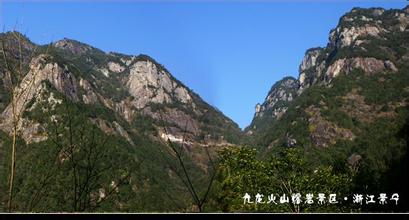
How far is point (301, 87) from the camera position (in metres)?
161

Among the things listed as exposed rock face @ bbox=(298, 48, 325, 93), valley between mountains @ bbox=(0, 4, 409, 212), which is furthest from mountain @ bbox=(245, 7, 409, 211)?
exposed rock face @ bbox=(298, 48, 325, 93)

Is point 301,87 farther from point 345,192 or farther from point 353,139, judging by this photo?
point 345,192

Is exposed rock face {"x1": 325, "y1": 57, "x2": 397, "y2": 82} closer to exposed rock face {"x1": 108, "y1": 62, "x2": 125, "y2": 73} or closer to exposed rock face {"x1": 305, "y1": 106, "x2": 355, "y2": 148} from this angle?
exposed rock face {"x1": 305, "y1": 106, "x2": 355, "y2": 148}

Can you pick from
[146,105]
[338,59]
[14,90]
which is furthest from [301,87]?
[14,90]

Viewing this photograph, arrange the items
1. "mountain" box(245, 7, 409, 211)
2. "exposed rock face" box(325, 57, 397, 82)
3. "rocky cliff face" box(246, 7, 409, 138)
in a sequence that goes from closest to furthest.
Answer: "mountain" box(245, 7, 409, 211) → "exposed rock face" box(325, 57, 397, 82) → "rocky cliff face" box(246, 7, 409, 138)

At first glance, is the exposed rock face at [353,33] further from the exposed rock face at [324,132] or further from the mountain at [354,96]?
the exposed rock face at [324,132]

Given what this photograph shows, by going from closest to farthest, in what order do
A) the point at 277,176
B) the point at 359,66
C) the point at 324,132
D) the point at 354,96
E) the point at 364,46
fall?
1. the point at 277,176
2. the point at 324,132
3. the point at 354,96
4. the point at 359,66
5. the point at 364,46

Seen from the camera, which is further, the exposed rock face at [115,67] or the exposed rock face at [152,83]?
the exposed rock face at [115,67]

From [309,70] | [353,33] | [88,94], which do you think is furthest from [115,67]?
[353,33]

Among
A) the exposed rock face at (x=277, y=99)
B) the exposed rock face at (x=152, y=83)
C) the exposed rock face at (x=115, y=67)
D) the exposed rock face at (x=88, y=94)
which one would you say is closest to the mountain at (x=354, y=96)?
the exposed rock face at (x=277, y=99)

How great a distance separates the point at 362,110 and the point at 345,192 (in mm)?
74766

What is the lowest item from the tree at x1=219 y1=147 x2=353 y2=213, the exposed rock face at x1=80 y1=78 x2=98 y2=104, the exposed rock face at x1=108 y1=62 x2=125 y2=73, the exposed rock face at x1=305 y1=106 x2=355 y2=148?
the tree at x1=219 y1=147 x2=353 y2=213

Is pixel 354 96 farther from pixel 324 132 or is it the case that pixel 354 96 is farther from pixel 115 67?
pixel 115 67

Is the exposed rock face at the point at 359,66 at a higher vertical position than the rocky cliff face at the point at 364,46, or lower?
lower
